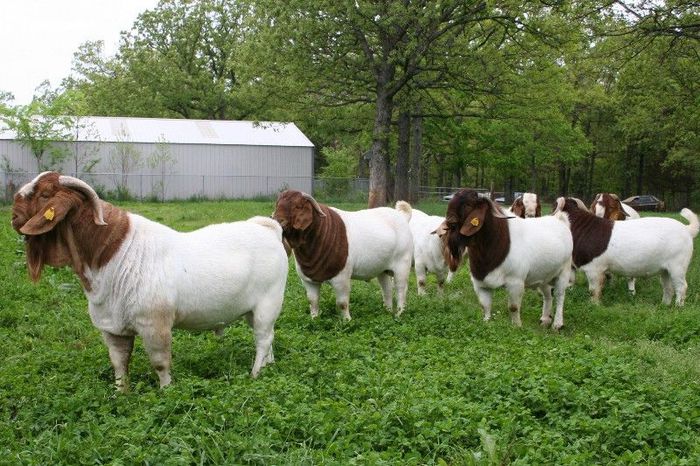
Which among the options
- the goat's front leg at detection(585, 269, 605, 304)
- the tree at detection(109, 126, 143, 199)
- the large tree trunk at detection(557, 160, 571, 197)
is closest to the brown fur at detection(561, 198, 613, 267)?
the goat's front leg at detection(585, 269, 605, 304)

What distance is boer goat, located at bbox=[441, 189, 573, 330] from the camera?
34.3 ft

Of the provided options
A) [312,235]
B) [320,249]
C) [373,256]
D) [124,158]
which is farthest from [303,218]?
[124,158]

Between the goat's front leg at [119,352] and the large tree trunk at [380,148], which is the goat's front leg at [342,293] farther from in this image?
the large tree trunk at [380,148]

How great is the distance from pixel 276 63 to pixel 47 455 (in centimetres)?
2216

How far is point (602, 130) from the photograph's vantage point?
51344mm

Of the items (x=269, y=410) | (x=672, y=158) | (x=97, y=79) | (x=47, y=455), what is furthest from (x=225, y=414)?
(x=97, y=79)

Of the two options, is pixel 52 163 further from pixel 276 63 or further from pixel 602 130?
pixel 602 130

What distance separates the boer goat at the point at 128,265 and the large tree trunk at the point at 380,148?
1906cm

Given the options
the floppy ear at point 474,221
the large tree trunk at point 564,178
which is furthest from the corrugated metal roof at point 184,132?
the floppy ear at point 474,221

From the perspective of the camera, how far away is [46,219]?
620 cm

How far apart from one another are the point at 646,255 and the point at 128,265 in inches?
368

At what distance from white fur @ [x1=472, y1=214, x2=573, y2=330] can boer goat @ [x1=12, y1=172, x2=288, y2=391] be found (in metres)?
4.63

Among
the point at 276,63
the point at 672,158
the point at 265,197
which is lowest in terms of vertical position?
the point at 265,197

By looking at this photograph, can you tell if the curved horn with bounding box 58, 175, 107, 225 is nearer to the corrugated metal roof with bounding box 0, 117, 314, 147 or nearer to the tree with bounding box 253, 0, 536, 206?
the tree with bounding box 253, 0, 536, 206
